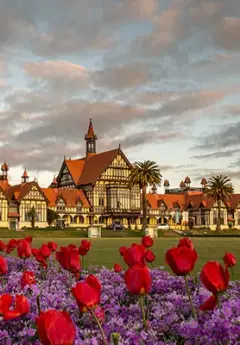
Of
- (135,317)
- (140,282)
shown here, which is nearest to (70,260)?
(135,317)

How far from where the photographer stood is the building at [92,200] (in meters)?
99.1

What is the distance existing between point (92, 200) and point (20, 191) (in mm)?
14218

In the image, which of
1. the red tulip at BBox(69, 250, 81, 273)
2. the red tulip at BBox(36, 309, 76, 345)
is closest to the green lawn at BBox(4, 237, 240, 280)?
the red tulip at BBox(69, 250, 81, 273)

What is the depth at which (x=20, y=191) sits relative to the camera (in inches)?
3959

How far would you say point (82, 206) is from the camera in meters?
104

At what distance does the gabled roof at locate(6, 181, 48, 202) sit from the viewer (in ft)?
325

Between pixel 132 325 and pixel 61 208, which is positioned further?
pixel 61 208

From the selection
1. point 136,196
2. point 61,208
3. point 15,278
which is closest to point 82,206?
point 61,208

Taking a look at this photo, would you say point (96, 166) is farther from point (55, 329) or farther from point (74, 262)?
point (55, 329)

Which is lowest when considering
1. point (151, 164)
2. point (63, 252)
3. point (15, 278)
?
point (15, 278)

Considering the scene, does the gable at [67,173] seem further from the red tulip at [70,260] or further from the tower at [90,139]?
the red tulip at [70,260]

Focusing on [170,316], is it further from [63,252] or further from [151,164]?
[151,164]

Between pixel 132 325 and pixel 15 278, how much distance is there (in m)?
3.91

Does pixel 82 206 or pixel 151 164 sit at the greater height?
pixel 151 164
